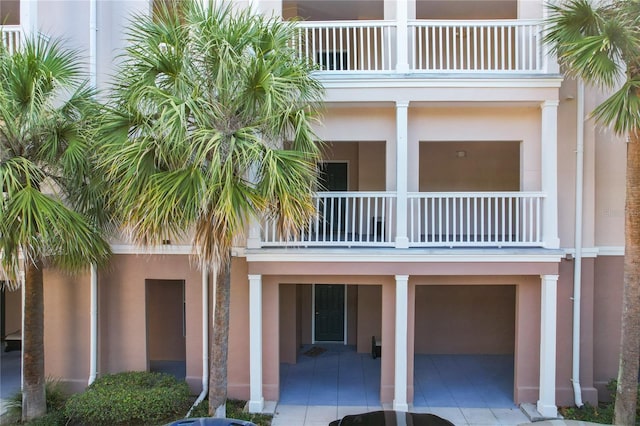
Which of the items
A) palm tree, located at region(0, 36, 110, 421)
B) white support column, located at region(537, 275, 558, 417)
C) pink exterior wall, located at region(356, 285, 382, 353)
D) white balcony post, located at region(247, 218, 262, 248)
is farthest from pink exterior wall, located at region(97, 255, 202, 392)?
white support column, located at region(537, 275, 558, 417)

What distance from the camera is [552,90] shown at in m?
7.47

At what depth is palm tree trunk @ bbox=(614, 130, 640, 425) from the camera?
6.06 meters

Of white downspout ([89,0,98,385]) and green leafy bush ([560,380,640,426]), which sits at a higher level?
white downspout ([89,0,98,385])

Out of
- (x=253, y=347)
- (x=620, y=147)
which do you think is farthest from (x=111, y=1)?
(x=620, y=147)

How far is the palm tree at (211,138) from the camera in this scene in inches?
208

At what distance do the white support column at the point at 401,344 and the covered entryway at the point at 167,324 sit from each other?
5.32 m

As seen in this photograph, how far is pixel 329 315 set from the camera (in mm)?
11219

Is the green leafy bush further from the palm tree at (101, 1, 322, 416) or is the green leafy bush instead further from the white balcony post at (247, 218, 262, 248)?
the white balcony post at (247, 218, 262, 248)

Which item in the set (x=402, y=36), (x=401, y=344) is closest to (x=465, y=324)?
(x=401, y=344)

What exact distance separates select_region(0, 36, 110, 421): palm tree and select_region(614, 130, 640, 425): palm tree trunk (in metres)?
8.46

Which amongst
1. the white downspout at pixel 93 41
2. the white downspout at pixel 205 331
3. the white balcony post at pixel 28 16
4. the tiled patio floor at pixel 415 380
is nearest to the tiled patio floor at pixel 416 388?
the tiled patio floor at pixel 415 380

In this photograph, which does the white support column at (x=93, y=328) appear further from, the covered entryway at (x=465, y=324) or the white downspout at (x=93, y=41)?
the covered entryway at (x=465, y=324)

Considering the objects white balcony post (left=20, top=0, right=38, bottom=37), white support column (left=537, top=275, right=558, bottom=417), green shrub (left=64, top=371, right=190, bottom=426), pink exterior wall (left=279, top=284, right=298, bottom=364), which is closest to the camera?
green shrub (left=64, top=371, right=190, bottom=426)

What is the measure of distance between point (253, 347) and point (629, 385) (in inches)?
241
